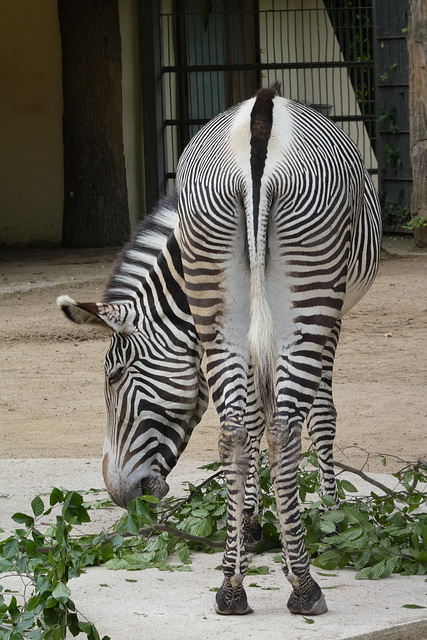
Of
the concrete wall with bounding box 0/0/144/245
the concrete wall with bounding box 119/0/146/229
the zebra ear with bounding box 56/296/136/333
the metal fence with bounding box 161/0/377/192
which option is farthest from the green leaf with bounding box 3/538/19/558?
the metal fence with bounding box 161/0/377/192

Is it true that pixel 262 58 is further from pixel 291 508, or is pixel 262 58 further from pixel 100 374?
pixel 291 508

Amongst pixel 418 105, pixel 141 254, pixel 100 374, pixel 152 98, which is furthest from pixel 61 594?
pixel 152 98

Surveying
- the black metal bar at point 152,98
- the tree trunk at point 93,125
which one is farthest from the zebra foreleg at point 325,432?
the black metal bar at point 152,98

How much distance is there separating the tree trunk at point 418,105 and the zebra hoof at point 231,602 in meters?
9.03

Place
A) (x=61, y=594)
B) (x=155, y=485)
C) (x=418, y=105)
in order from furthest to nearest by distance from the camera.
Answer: (x=418, y=105) < (x=155, y=485) < (x=61, y=594)

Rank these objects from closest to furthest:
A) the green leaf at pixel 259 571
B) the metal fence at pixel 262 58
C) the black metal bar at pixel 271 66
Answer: the green leaf at pixel 259 571 → the black metal bar at pixel 271 66 → the metal fence at pixel 262 58

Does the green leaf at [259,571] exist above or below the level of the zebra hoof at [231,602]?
below

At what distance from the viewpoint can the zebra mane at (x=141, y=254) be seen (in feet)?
13.2

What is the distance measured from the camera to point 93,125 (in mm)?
12711

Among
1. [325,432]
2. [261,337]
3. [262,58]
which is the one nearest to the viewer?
[261,337]

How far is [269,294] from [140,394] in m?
0.91

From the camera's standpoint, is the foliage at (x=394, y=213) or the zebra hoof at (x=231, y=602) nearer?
the zebra hoof at (x=231, y=602)

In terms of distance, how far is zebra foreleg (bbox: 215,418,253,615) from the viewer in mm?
3111

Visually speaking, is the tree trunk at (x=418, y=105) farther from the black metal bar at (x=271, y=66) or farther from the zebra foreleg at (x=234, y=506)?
the zebra foreleg at (x=234, y=506)
